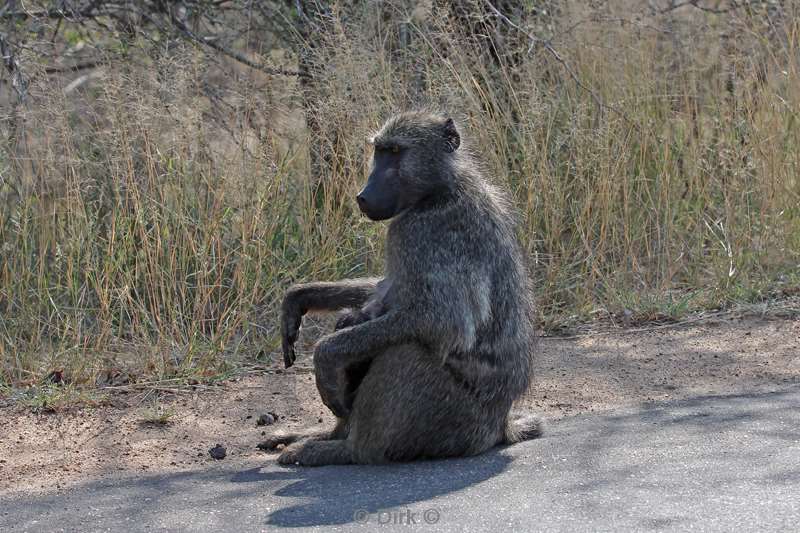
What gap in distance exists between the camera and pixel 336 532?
344 cm

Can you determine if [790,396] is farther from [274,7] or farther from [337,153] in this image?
[274,7]

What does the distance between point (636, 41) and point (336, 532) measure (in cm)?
480

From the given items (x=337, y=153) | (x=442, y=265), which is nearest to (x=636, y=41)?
(x=337, y=153)

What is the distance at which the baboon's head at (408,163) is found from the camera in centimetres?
449

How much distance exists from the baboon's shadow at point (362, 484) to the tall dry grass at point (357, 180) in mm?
1417

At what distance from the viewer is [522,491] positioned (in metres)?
3.79

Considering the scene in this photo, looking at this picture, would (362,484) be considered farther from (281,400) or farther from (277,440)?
(281,400)

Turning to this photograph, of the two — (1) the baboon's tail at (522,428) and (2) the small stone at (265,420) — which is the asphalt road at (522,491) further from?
(2) the small stone at (265,420)

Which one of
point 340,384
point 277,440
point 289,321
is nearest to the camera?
point 340,384

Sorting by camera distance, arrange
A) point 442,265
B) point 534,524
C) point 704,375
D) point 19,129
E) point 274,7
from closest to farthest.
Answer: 1. point 534,524
2. point 442,265
3. point 704,375
4. point 19,129
5. point 274,7

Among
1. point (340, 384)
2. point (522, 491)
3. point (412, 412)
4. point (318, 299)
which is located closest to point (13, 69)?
point (318, 299)

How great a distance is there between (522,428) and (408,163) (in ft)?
3.63

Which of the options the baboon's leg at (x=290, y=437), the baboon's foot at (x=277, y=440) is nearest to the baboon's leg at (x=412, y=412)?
the baboon's leg at (x=290, y=437)

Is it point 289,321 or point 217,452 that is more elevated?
point 289,321
